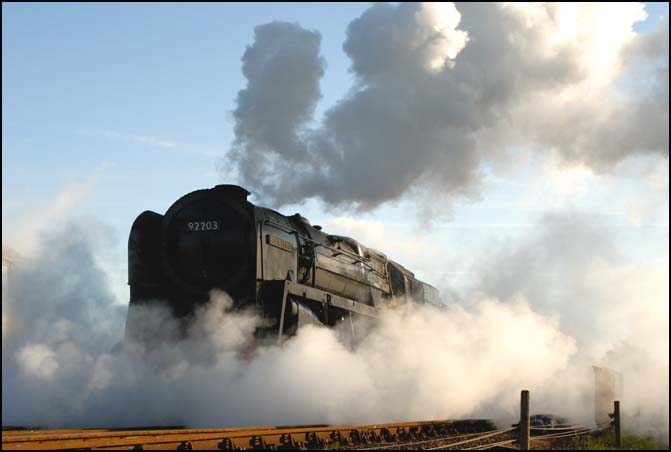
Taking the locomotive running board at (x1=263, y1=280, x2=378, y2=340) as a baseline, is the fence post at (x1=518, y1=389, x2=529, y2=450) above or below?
below

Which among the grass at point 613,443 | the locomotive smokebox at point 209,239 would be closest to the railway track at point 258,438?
the grass at point 613,443

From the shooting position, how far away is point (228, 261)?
40.9 feet

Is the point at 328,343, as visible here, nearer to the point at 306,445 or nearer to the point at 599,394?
the point at 306,445

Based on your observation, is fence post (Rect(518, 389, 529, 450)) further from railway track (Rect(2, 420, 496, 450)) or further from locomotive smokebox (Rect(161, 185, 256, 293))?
locomotive smokebox (Rect(161, 185, 256, 293))

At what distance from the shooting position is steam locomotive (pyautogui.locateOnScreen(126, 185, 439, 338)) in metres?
12.3

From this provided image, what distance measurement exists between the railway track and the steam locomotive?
88.5 inches

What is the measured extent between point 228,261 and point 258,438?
413 centimetres

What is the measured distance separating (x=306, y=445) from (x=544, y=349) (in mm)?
11834

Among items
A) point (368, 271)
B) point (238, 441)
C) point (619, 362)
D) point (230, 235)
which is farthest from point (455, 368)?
point (619, 362)

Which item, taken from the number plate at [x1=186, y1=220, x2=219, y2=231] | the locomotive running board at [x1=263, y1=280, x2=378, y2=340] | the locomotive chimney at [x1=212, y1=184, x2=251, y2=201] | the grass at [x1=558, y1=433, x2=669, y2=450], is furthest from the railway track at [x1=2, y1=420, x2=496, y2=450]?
the locomotive chimney at [x1=212, y1=184, x2=251, y2=201]

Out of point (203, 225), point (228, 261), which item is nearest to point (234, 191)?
point (203, 225)

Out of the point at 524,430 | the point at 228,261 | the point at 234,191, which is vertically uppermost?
the point at 234,191

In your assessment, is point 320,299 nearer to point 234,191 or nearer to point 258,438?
point 234,191

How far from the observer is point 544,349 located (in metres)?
20.0
